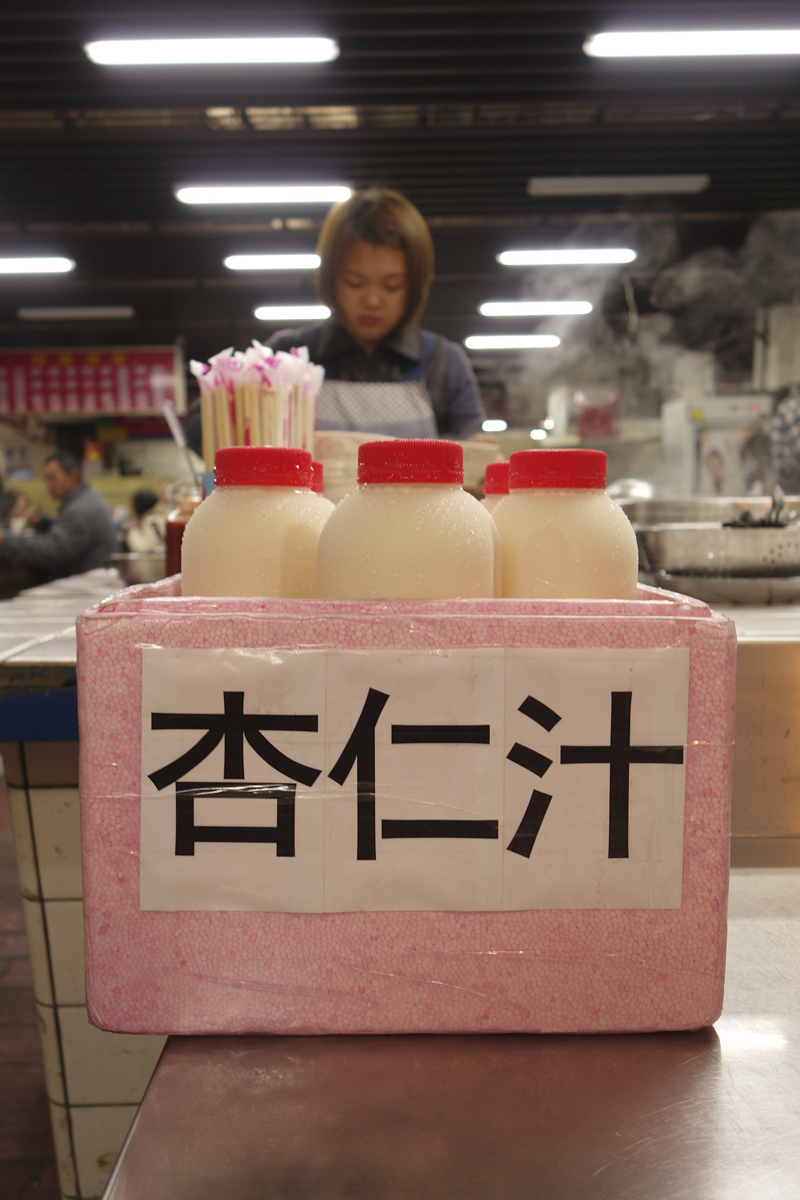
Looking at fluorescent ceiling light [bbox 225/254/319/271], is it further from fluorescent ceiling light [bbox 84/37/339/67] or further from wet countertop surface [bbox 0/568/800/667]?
wet countertop surface [bbox 0/568/800/667]

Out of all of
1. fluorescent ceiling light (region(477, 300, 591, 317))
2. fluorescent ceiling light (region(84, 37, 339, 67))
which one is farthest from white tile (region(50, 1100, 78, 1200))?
fluorescent ceiling light (region(477, 300, 591, 317))

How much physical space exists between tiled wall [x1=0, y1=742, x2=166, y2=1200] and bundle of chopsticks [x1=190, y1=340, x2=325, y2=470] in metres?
0.46

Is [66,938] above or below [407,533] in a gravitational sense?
below

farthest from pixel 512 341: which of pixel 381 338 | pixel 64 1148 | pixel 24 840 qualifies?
pixel 64 1148

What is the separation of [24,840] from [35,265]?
8.36 meters

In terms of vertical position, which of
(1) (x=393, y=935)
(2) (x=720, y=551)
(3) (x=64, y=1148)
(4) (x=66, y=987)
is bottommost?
(3) (x=64, y=1148)

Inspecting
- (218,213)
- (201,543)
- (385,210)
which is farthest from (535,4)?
(201,543)

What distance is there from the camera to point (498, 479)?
0.82 m

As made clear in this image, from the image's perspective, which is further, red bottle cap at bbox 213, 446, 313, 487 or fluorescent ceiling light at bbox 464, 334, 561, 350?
fluorescent ceiling light at bbox 464, 334, 561, 350

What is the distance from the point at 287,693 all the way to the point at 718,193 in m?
7.28

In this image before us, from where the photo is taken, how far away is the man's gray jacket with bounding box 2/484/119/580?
4906mm

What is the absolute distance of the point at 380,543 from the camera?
21.2 inches

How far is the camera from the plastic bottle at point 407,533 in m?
0.54

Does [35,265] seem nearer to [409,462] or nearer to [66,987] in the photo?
[66,987]
